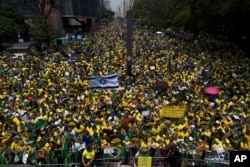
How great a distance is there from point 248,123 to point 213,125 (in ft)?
5.36

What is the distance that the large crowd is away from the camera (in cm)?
1109

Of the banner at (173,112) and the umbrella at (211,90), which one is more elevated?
the banner at (173,112)

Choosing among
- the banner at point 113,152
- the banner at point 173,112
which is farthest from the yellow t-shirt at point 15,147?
the banner at point 173,112

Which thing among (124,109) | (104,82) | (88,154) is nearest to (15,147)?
(88,154)

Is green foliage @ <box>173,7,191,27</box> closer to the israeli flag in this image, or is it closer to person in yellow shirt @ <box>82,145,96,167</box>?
the israeli flag

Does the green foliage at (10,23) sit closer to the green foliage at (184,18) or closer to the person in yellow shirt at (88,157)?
the green foliage at (184,18)

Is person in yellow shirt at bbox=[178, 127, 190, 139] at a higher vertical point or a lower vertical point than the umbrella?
higher

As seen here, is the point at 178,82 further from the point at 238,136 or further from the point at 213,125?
the point at 238,136

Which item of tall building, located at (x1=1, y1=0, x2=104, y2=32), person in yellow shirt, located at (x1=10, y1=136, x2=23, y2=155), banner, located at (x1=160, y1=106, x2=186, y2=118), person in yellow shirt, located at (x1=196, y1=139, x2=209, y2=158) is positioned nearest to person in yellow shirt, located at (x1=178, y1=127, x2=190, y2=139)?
person in yellow shirt, located at (x1=196, y1=139, x2=209, y2=158)

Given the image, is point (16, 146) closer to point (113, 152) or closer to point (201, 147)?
point (113, 152)

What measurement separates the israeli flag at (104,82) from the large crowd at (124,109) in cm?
48

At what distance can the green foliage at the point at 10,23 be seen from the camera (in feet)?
135

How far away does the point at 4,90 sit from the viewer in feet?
61.4

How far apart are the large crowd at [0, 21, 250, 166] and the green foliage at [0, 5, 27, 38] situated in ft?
58.0
